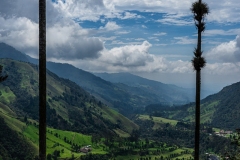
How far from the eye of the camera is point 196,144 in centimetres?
3008

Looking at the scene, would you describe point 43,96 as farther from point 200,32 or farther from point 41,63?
point 200,32

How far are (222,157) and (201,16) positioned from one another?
58.7 feet

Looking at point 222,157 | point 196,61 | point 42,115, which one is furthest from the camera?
point 222,157

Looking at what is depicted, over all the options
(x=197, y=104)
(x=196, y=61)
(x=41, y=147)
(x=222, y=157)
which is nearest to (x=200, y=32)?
(x=196, y=61)

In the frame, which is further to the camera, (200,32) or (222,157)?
(222,157)

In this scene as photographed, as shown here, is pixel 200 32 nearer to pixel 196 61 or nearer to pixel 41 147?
pixel 196 61

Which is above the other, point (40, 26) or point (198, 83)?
point (40, 26)

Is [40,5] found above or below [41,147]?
above

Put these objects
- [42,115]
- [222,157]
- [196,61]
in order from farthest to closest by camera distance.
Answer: [222,157], [196,61], [42,115]

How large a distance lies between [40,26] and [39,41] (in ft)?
4.04

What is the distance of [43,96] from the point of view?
23.3 meters

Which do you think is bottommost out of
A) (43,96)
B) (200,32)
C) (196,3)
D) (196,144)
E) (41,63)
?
(196,144)

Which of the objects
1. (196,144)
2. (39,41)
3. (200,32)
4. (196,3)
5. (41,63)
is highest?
(196,3)

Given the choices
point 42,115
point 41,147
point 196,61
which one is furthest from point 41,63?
point 196,61
